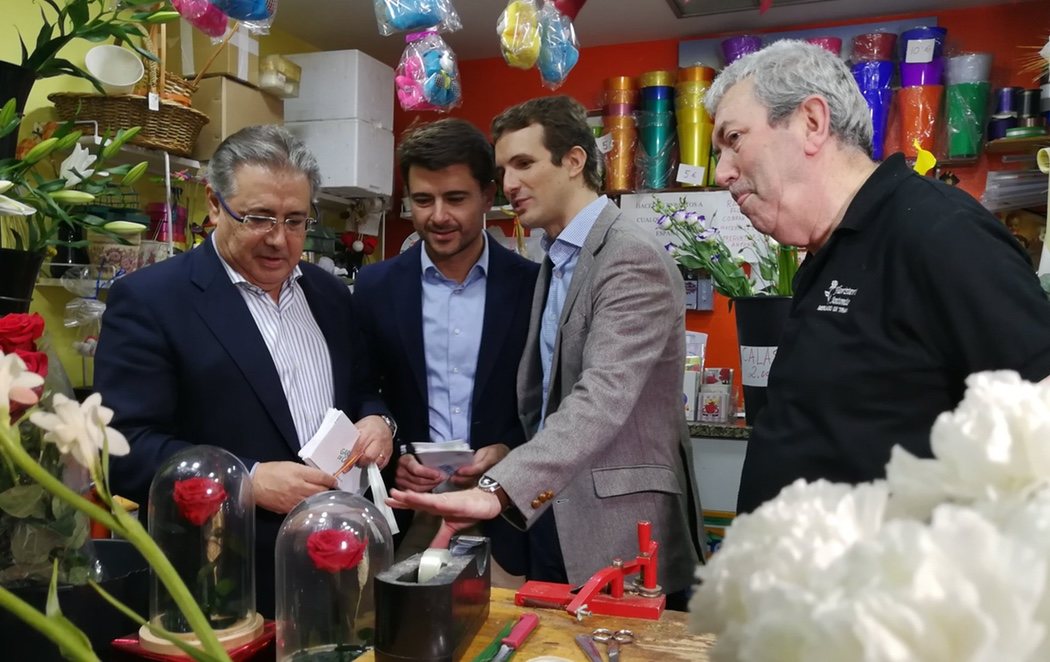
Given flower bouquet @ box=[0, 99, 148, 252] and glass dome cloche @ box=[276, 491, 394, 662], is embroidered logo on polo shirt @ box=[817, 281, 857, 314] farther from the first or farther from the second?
flower bouquet @ box=[0, 99, 148, 252]

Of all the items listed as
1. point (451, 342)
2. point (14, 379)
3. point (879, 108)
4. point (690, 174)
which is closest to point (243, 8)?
point (451, 342)

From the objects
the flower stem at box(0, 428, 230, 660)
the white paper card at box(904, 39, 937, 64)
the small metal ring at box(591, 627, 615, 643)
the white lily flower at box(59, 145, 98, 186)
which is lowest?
the small metal ring at box(591, 627, 615, 643)

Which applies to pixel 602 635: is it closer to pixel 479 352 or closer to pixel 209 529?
pixel 209 529

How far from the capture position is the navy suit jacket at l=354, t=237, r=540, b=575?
7.22 ft

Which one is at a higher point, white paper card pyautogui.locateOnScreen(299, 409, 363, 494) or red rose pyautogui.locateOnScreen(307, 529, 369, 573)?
white paper card pyautogui.locateOnScreen(299, 409, 363, 494)

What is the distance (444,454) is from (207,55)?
310 centimetres

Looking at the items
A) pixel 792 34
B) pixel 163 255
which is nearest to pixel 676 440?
pixel 163 255

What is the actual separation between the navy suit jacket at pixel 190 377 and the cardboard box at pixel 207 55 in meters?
2.58

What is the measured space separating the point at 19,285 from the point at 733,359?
172 inches

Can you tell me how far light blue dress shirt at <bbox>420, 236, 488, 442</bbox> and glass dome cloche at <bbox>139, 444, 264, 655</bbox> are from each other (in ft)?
3.01

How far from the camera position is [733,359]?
16.9ft

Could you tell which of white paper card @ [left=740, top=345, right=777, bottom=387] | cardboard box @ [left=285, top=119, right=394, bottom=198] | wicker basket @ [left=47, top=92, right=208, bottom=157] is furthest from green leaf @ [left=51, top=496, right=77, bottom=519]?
cardboard box @ [left=285, top=119, right=394, bottom=198]

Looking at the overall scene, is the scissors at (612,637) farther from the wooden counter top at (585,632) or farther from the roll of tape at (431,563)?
the roll of tape at (431,563)

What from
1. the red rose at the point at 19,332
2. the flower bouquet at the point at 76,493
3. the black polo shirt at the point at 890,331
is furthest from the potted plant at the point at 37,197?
the black polo shirt at the point at 890,331
